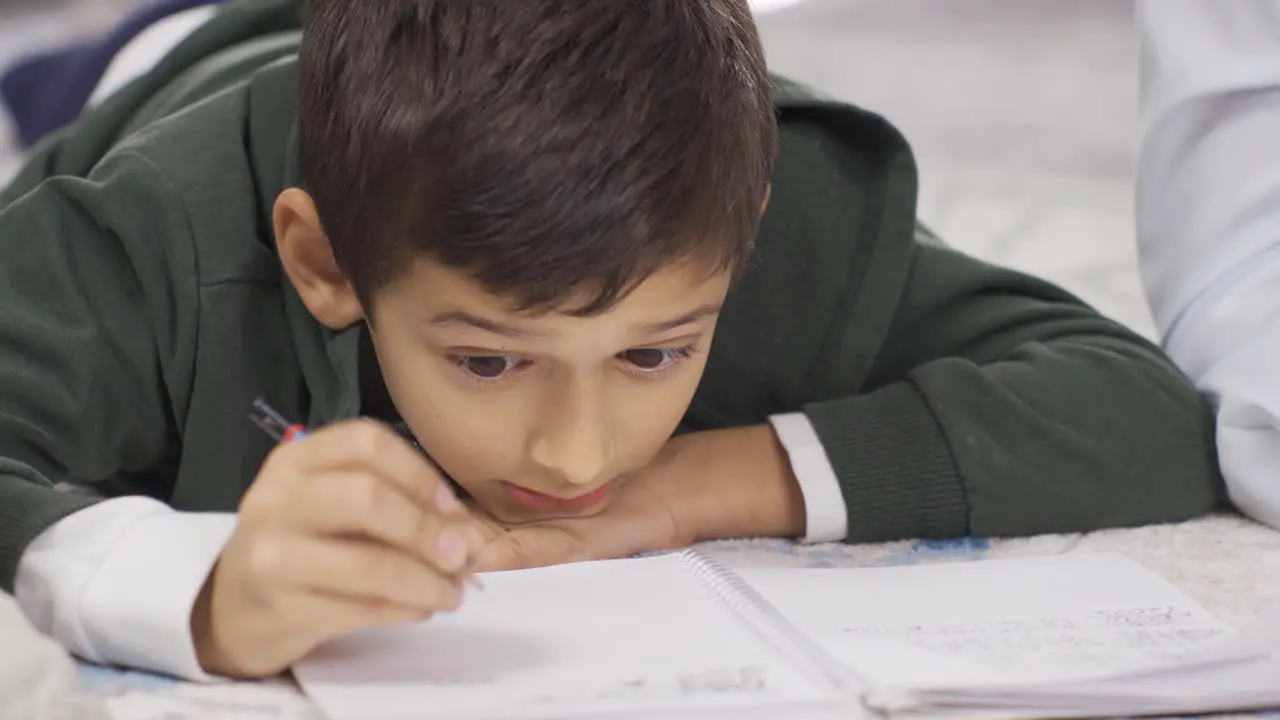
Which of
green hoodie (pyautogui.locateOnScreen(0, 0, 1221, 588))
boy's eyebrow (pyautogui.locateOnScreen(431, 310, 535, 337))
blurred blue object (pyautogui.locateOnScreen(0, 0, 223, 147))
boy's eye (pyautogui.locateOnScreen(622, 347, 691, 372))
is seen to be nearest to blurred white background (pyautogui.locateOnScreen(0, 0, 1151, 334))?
blurred blue object (pyautogui.locateOnScreen(0, 0, 223, 147))

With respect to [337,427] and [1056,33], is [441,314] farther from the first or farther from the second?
[1056,33]

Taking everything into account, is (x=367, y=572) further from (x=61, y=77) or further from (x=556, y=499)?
(x=61, y=77)

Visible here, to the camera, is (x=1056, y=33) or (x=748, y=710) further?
(x=1056, y=33)

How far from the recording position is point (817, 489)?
82cm

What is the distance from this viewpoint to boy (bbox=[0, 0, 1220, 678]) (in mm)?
615

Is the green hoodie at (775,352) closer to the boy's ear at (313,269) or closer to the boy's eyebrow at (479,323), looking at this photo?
the boy's ear at (313,269)

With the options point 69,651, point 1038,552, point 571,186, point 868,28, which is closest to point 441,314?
point 571,186

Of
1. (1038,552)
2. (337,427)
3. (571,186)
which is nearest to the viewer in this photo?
(337,427)

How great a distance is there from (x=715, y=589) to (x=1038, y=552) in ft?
0.72

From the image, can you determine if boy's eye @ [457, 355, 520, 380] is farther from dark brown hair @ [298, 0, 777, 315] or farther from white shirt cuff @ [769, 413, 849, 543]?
white shirt cuff @ [769, 413, 849, 543]

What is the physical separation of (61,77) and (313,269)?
0.87 meters


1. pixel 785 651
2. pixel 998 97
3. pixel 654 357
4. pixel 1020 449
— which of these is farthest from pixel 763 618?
pixel 998 97

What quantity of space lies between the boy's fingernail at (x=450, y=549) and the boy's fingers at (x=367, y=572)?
1 cm

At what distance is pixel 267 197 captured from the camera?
87 centimetres
